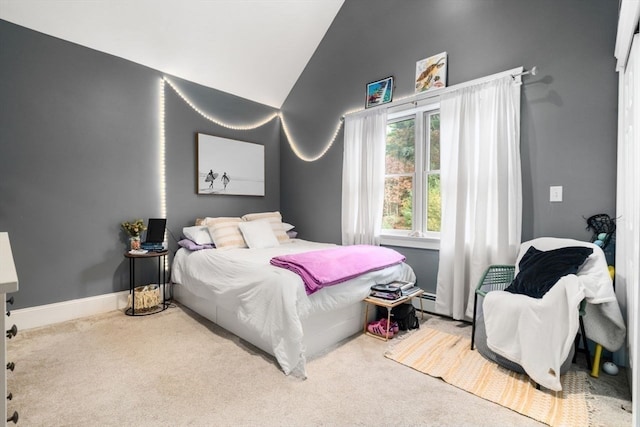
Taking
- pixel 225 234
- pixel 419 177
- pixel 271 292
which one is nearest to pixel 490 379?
pixel 271 292

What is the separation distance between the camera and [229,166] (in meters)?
3.98

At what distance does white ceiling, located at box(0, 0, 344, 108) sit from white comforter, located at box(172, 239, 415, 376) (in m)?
2.15

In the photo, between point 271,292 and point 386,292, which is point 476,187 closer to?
point 386,292

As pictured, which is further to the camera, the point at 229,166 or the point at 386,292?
the point at 229,166

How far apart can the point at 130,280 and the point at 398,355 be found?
2.76 metres

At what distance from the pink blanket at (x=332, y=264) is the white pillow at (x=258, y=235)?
0.97m

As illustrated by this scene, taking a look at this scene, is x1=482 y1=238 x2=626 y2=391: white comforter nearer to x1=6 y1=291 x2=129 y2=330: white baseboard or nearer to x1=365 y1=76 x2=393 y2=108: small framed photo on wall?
x1=365 y1=76 x2=393 y2=108: small framed photo on wall

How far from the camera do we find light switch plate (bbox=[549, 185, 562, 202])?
7.80 ft

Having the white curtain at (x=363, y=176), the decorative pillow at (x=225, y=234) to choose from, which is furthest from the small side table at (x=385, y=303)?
the decorative pillow at (x=225, y=234)

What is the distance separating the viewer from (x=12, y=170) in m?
2.63

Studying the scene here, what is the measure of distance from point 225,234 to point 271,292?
140cm

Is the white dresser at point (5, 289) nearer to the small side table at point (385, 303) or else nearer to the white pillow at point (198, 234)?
the small side table at point (385, 303)

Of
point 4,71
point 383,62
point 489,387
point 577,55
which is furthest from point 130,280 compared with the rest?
point 577,55

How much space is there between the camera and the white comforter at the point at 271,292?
198cm
